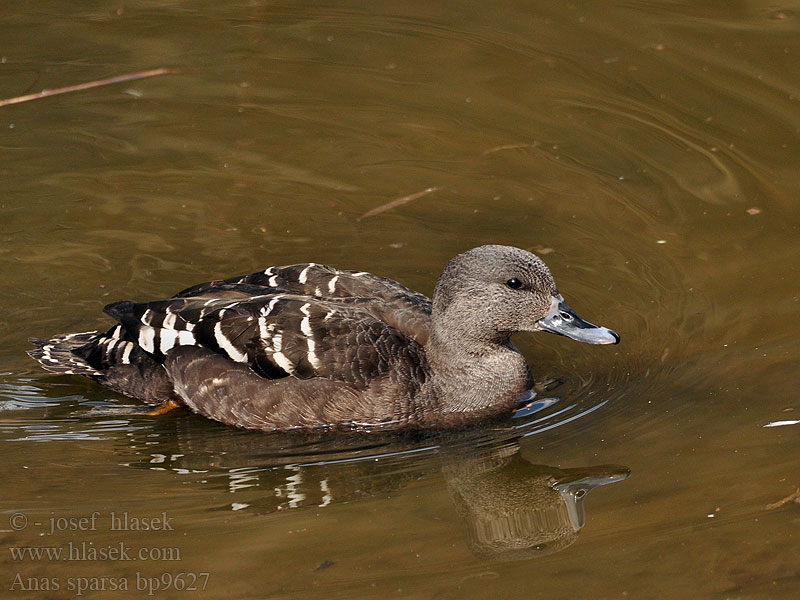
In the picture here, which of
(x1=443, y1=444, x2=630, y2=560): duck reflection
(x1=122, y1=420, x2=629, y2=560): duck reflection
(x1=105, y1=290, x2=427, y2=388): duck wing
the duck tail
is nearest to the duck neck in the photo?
(x1=105, y1=290, x2=427, y2=388): duck wing

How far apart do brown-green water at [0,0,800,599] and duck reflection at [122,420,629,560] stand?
24 mm

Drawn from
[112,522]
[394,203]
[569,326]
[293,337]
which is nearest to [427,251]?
[394,203]

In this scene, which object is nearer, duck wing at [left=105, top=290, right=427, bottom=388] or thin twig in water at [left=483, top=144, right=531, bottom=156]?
duck wing at [left=105, top=290, right=427, bottom=388]

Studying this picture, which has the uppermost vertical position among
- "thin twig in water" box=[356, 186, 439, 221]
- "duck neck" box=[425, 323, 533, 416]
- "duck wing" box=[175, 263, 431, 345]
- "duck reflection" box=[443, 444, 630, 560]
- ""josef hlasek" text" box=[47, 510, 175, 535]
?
"thin twig in water" box=[356, 186, 439, 221]

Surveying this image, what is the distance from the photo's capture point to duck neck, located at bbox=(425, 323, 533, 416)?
7664 millimetres

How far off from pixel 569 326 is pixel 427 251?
6.75ft

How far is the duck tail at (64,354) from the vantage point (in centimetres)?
794

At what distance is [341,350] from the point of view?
7484mm

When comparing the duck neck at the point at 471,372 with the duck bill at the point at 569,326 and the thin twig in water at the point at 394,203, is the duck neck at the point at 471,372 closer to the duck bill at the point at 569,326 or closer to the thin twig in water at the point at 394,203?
the duck bill at the point at 569,326

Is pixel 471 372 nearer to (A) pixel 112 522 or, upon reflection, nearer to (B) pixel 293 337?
(B) pixel 293 337

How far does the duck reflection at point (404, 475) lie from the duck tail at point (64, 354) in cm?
91

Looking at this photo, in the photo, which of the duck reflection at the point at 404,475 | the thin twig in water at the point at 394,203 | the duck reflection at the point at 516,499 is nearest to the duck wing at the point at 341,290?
the duck reflection at the point at 404,475

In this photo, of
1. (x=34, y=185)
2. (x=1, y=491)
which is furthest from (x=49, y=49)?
(x=1, y=491)

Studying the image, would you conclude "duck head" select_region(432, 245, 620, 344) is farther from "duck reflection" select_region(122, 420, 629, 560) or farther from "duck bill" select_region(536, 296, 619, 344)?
"duck reflection" select_region(122, 420, 629, 560)
